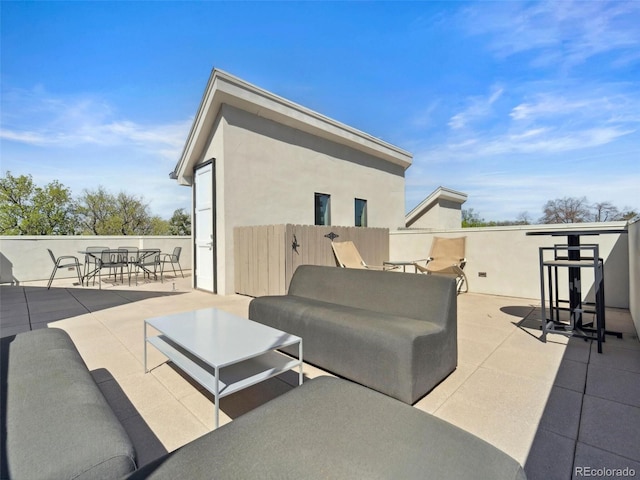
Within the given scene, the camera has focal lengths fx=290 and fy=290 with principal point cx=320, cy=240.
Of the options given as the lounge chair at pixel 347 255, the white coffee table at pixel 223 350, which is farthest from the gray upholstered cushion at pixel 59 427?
the lounge chair at pixel 347 255

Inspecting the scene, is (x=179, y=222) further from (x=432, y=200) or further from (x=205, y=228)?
(x=432, y=200)

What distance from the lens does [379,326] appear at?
2184 mm

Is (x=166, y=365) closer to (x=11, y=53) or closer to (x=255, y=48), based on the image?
(x=255, y=48)

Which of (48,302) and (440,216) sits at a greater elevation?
(440,216)

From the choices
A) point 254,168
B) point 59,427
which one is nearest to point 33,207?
point 254,168

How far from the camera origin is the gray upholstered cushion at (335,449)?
823 millimetres

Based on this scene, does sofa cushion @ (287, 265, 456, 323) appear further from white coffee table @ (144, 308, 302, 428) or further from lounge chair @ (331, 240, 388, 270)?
lounge chair @ (331, 240, 388, 270)

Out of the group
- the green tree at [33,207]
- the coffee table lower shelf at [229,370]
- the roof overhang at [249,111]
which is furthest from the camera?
the green tree at [33,207]

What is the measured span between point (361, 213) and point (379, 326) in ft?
24.9

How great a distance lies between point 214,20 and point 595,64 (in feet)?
27.6

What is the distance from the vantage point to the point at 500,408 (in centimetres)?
195

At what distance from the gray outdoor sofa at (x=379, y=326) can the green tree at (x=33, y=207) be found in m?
20.3

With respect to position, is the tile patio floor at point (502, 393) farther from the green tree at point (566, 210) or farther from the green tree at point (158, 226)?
the green tree at point (158, 226)

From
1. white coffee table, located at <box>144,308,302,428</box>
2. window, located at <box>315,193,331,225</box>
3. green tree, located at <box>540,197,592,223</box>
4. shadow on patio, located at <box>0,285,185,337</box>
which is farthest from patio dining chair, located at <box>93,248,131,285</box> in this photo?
green tree, located at <box>540,197,592,223</box>
